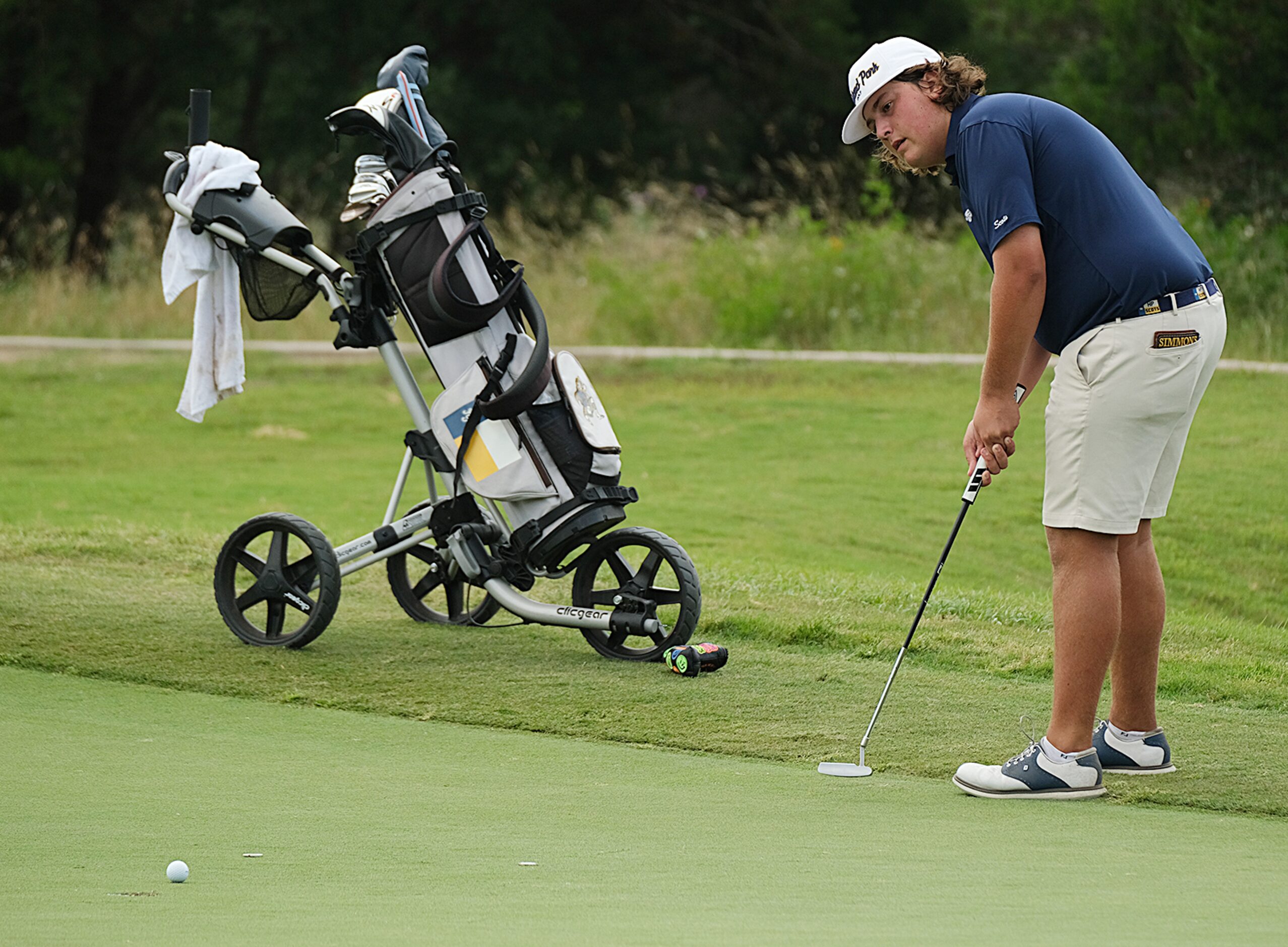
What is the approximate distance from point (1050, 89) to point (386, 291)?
1951 cm

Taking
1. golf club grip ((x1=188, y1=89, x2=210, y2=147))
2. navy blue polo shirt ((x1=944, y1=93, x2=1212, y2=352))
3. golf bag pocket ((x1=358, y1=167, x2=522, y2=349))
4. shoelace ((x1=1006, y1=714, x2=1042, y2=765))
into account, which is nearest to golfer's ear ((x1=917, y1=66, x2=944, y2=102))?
navy blue polo shirt ((x1=944, y1=93, x2=1212, y2=352))

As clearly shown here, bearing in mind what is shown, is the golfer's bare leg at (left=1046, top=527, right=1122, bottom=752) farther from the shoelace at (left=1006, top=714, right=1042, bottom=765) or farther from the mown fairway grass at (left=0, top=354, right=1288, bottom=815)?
the mown fairway grass at (left=0, top=354, right=1288, bottom=815)

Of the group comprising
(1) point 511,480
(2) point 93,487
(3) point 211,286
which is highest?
(3) point 211,286

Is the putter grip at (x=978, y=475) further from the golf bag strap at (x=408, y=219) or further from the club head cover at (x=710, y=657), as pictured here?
the golf bag strap at (x=408, y=219)

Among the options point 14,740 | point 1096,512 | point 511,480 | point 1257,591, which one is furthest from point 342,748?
point 1257,591

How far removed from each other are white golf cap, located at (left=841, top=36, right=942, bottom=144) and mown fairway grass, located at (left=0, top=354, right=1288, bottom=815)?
5.51 feet

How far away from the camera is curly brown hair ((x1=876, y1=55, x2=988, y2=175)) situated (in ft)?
14.1

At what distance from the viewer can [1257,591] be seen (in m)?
8.73

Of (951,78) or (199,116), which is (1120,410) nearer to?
(951,78)

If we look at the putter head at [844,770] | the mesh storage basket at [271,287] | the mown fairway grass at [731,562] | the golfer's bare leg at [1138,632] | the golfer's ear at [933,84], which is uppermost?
the golfer's ear at [933,84]

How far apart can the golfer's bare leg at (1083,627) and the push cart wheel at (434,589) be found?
287 centimetres

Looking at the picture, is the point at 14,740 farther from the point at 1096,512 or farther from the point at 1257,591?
the point at 1257,591

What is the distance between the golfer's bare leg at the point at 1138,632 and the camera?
4.48 meters

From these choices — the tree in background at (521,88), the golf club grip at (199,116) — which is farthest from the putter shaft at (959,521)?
the tree in background at (521,88)
